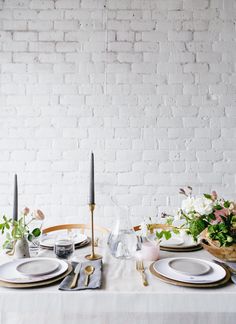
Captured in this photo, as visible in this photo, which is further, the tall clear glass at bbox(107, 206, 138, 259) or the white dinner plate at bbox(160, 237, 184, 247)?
the white dinner plate at bbox(160, 237, 184, 247)

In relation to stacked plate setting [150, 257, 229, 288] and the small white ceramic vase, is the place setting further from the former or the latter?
stacked plate setting [150, 257, 229, 288]

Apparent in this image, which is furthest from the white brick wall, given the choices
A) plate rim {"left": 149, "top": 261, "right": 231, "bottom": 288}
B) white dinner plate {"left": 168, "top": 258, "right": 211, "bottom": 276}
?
plate rim {"left": 149, "top": 261, "right": 231, "bottom": 288}

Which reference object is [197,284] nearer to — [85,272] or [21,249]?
[85,272]

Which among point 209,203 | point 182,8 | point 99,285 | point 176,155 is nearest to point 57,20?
point 182,8

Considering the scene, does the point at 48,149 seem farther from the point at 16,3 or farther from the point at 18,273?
the point at 18,273

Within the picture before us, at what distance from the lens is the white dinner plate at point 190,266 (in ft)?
3.52

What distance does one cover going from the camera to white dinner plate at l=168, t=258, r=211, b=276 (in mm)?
1074

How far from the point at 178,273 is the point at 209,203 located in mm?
284

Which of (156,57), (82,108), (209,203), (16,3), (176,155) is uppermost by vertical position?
(16,3)

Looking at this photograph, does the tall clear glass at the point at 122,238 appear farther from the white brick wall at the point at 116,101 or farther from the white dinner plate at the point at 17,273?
the white brick wall at the point at 116,101

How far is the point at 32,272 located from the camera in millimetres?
1078

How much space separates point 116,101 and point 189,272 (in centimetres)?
160

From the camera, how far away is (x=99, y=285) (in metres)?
1.01

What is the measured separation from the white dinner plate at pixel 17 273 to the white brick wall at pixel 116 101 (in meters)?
1.24
